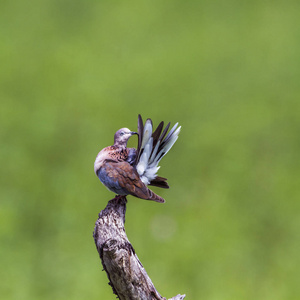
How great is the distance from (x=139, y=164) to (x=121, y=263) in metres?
0.46

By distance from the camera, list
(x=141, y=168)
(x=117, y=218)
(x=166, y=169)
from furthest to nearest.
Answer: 1. (x=166, y=169)
2. (x=141, y=168)
3. (x=117, y=218)

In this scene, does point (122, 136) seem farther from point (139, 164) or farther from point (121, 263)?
point (121, 263)

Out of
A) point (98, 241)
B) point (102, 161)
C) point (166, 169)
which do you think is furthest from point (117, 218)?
point (166, 169)

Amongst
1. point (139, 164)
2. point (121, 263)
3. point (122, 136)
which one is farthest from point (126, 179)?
point (121, 263)

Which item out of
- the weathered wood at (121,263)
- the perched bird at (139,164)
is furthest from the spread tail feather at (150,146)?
the weathered wood at (121,263)

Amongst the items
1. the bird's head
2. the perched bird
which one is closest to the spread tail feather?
the perched bird

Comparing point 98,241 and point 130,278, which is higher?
point 98,241

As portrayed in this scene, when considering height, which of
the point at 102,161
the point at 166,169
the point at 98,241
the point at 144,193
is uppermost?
the point at 166,169

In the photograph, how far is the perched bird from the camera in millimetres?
1865

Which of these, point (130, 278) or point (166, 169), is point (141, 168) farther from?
point (166, 169)

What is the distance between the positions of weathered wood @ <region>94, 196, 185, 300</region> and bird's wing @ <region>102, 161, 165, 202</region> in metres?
0.19

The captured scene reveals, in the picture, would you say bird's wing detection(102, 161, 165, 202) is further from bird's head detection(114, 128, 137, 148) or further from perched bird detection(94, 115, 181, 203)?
bird's head detection(114, 128, 137, 148)

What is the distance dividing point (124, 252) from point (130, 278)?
0.32 feet

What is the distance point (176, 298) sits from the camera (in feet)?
5.98
